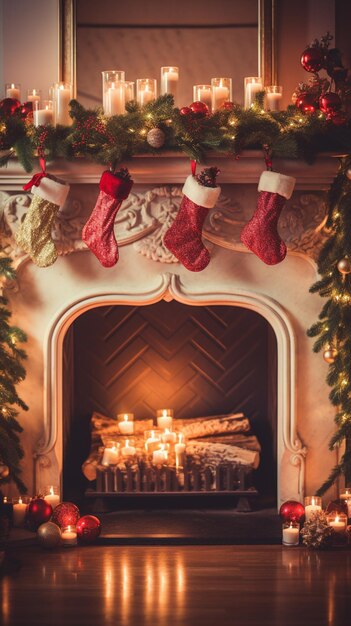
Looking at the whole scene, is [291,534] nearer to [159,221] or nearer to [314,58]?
[159,221]

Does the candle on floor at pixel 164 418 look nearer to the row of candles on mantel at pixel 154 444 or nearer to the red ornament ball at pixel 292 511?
the row of candles on mantel at pixel 154 444

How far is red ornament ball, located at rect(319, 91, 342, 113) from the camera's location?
4.40 metres

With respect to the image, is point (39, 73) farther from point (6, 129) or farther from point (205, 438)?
point (205, 438)

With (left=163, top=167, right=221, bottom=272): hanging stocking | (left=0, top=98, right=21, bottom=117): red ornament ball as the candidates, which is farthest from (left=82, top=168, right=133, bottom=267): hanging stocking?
(left=0, top=98, right=21, bottom=117): red ornament ball

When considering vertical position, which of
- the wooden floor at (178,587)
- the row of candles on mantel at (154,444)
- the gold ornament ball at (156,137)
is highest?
the gold ornament ball at (156,137)

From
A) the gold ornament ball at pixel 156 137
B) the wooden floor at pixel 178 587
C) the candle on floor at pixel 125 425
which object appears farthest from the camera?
the candle on floor at pixel 125 425

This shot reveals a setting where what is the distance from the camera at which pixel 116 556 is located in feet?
14.2

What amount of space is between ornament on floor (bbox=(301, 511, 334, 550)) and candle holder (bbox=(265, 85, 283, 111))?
7.19 feet

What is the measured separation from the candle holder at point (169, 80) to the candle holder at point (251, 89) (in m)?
0.38

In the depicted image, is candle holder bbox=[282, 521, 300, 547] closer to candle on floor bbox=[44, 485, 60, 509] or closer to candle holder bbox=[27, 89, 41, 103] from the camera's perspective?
candle on floor bbox=[44, 485, 60, 509]

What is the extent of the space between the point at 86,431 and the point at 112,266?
1461mm

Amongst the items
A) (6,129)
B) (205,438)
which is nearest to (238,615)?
(205,438)

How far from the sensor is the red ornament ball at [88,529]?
4.45m

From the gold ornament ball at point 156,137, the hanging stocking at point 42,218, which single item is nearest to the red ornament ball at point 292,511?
the hanging stocking at point 42,218
